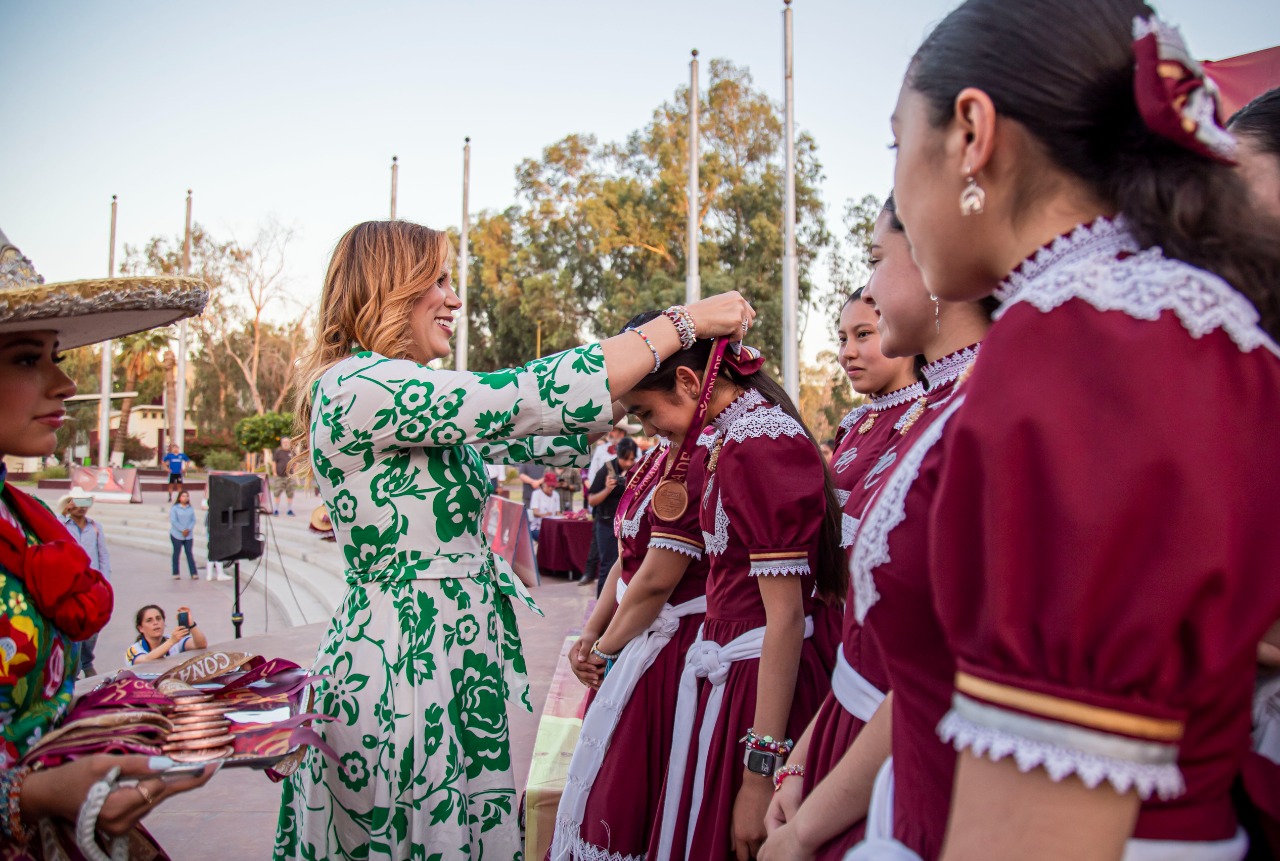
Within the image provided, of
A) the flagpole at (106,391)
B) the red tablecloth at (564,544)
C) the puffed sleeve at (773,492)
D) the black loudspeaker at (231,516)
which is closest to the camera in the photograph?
the puffed sleeve at (773,492)

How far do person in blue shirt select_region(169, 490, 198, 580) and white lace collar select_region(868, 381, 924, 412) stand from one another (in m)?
14.0

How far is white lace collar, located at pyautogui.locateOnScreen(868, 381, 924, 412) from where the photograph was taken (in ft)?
9.27

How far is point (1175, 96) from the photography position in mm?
734

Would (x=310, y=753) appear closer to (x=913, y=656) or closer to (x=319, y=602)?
(x=913, y=656)

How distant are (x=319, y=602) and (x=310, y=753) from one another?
11.9 metres

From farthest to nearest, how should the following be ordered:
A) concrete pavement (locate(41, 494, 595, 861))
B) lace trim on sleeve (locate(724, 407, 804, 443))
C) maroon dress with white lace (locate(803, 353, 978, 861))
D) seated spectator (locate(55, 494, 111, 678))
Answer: seated spectator (locate(55, 494, 111, 678))
concrete pavement (locate(41, 494, 595, 861))
lace trim on sleeve (locate(724, 407, 804, 443))
maroon dress with white lace (locate(803, 353, 978, 861))

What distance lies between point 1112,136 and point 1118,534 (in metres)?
0.42

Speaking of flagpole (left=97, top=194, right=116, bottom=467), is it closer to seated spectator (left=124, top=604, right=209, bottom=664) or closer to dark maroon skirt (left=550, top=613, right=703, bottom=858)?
seated spectator (left=124, top=604, right=209, bottom=664)

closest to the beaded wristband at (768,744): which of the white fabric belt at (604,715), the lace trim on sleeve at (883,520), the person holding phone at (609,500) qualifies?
the white fabric belt at (604,715)

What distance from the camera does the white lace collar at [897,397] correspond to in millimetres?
2824

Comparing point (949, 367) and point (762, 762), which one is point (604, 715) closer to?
point (762, 762)

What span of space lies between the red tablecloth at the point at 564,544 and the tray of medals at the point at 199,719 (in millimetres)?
10737

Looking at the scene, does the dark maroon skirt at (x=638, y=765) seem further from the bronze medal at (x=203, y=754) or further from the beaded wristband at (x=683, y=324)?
the bronze medal at (x=203, y=754)

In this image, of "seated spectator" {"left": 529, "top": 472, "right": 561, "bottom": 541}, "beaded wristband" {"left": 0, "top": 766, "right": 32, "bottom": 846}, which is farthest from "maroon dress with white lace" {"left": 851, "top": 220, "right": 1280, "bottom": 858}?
"seated spectator" {"left": 529, "top": 472, "right": 561, "bottom": 541}
